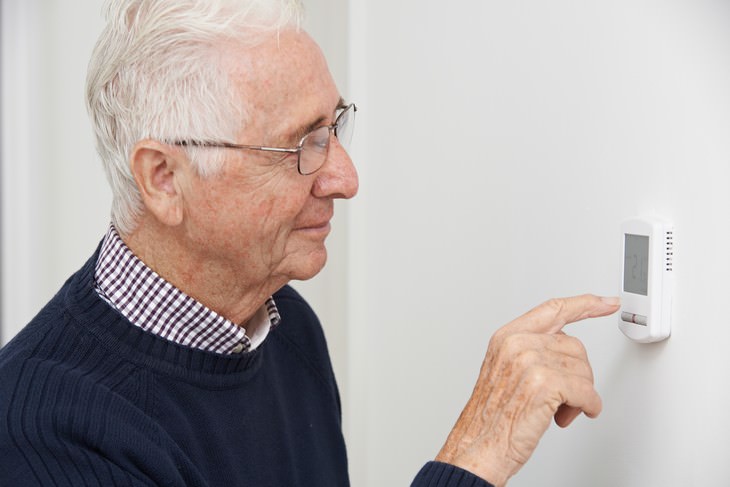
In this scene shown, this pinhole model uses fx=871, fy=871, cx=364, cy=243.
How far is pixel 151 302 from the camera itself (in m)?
1.13

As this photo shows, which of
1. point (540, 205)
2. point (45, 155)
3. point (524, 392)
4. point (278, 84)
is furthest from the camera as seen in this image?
point (45, 155)

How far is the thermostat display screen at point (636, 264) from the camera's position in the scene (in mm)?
1025

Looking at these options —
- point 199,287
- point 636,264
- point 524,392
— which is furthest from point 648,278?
point 199,287

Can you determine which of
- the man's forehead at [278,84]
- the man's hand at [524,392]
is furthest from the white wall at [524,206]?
the man's forehead at [278,84]

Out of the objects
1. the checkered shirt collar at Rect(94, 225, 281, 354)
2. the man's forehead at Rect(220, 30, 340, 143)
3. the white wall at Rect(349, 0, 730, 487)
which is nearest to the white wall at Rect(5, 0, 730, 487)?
the white wall at Rect(349, 0, 730, 487)

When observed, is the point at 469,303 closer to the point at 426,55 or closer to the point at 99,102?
the point at 426,55

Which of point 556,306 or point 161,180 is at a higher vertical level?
point 161,180

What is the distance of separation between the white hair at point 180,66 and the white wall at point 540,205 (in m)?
0.41

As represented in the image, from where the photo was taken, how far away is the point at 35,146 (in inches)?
97.9

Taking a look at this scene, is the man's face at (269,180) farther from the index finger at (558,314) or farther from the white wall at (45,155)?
the white wall at (45,155)

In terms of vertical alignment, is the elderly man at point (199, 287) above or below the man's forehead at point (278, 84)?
below

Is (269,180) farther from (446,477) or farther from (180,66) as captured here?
(446,477)

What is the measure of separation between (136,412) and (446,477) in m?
0.38

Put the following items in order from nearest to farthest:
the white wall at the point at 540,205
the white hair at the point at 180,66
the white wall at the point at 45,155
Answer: the white wall at the point at 540,205
the white hair at the point at 180,66
the white wall at the point at 45,155
